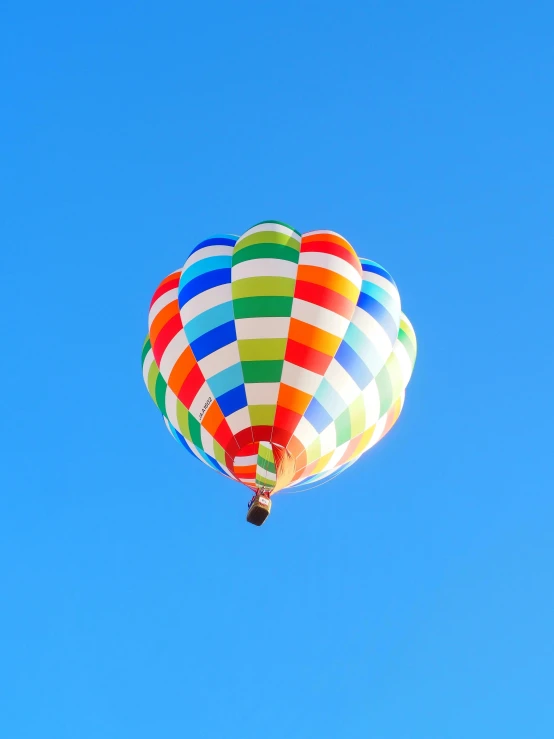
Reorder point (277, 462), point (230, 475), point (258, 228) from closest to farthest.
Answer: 1. point (277, 462)
2. point (230, 475)
3. point (258, 228)

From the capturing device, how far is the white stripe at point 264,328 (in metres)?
14.0

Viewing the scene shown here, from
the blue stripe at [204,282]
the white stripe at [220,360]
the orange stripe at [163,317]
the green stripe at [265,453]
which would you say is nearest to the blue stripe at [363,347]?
the white stripe at [220,360]

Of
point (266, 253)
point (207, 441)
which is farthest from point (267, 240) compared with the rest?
point (207, 441)

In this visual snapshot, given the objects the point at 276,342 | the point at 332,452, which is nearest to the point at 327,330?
the point at 276,342

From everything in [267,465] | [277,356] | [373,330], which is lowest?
[267,465]

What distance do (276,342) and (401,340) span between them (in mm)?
2234

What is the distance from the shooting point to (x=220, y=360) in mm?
14109

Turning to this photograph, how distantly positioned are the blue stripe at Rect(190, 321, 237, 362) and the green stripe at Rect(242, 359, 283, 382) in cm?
51

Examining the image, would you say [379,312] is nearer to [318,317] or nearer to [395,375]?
[395,375]

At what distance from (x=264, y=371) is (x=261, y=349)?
33cm

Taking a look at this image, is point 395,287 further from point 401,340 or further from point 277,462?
point 277,462

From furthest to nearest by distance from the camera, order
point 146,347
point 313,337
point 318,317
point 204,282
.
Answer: point 146,347 → point 204,282 → point 318,317 → point 313,337

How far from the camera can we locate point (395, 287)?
15414 millimetres

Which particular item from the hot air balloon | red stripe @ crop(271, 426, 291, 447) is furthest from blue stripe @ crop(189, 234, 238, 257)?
red stripe @ crop(271, 426, 291, 447)
